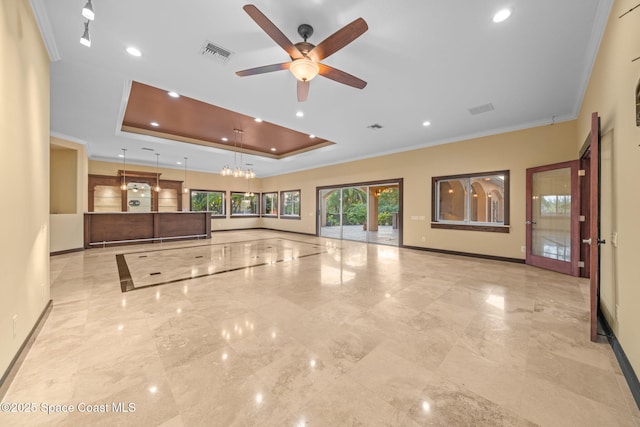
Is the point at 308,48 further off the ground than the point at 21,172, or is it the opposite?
the point at 308,48

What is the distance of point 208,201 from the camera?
11953mm

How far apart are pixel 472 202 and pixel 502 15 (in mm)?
4749

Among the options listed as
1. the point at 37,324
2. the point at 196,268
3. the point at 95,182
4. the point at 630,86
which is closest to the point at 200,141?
the point at 196,268

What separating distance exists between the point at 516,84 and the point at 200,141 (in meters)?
7.58

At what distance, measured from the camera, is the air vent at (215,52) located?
293 cm

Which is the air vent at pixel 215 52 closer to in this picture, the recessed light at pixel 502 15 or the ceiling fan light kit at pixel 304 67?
the ceiling fan light kit at pixel 304 67

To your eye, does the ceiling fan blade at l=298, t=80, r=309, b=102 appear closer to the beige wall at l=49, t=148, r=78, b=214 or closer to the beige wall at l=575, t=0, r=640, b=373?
the beige wall at l=575, t=0, r=640, b=373

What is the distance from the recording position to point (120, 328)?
8.20ft

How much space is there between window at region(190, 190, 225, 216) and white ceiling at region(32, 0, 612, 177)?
5.98 meters

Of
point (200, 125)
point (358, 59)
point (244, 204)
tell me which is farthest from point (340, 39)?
point (244, 204)

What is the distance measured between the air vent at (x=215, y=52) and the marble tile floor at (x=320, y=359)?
10.5 feet

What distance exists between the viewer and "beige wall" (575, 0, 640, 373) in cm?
182

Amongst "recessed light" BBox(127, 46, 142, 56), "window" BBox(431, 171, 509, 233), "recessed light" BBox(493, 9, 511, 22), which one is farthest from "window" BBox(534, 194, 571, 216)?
"recessed light" BBox(127, 46, 142, 56)

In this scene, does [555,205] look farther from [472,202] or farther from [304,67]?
[304,67]
